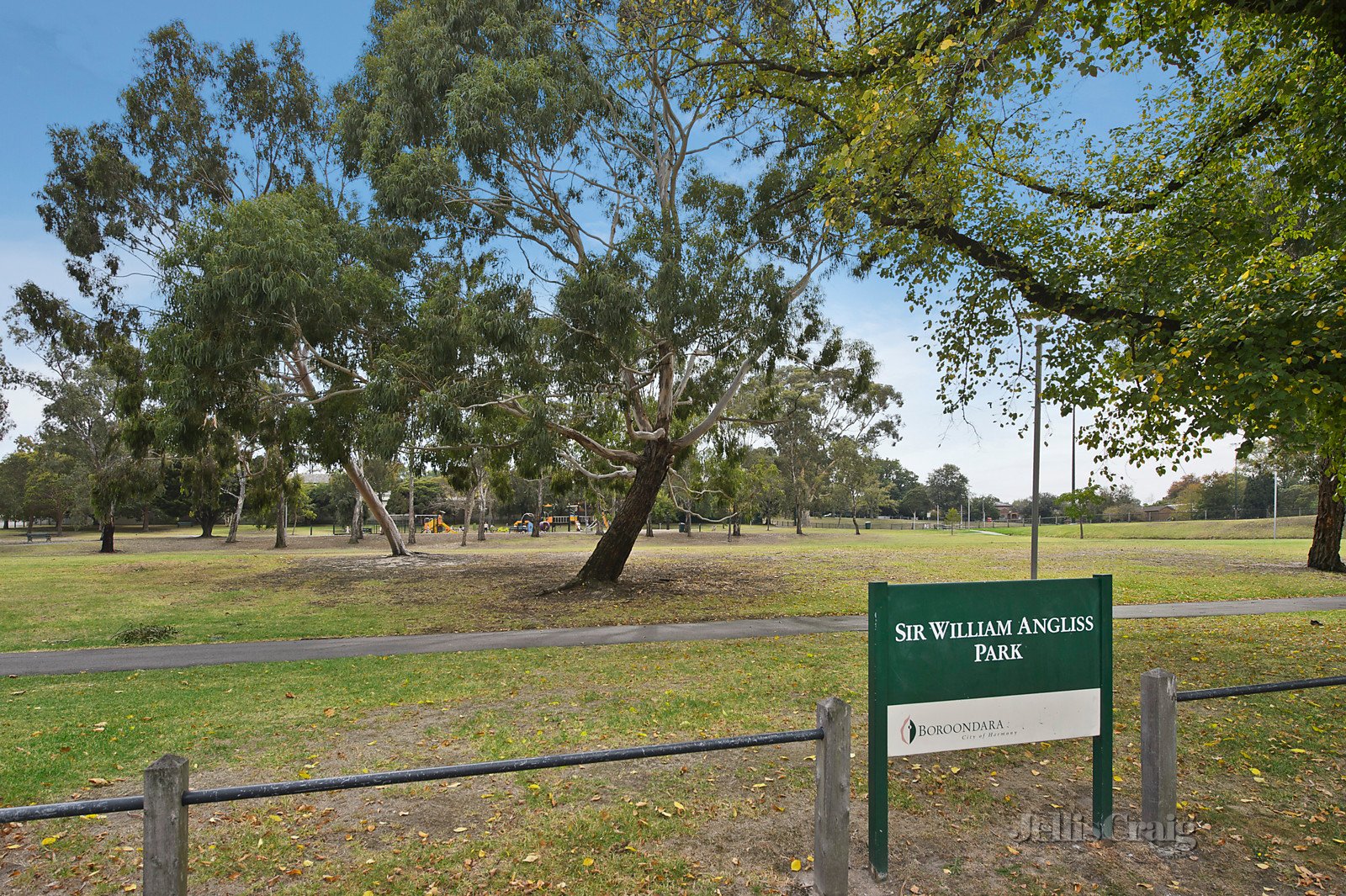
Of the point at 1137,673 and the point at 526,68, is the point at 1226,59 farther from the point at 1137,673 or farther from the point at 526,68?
the point at 526,68

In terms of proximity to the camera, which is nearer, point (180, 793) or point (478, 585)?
point (180, 793)

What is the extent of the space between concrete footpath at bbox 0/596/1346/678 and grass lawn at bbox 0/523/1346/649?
0.70 metres

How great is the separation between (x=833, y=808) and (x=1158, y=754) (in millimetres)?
2011

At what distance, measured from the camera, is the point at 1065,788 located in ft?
16.7

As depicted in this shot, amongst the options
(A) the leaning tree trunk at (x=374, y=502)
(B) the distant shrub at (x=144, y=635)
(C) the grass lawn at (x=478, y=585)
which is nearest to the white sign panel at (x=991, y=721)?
(C) the grass lawn at (x=478, y=585)

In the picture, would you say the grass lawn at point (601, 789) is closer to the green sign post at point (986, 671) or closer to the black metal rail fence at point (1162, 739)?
the black metal rail fence at point (1162, 739)

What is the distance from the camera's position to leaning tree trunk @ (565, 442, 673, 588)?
1706 centimetres

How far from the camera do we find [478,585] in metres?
19.0

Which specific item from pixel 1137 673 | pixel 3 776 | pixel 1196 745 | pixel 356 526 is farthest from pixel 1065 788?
pixel 356 526

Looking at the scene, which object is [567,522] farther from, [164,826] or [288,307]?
[164,826]

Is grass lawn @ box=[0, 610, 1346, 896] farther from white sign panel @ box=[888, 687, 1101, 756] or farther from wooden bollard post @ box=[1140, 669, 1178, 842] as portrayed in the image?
white sign panel @ box=[888, 687, 1101, 756]

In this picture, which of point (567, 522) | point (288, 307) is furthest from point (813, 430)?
point (288, 307)

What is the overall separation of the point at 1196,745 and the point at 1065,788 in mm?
1603

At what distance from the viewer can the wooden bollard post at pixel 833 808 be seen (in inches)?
137
